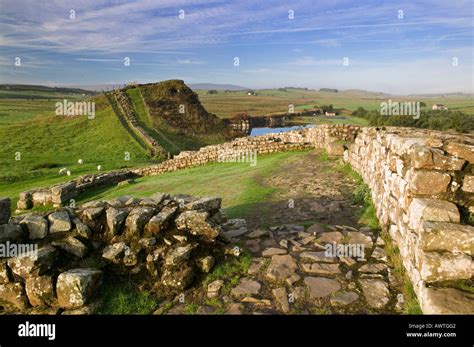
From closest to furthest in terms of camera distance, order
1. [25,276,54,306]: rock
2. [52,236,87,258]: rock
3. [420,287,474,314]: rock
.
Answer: [420,287,474,314]: rock → [25,276,54,306]: rock → [52,236,87,258]: rock

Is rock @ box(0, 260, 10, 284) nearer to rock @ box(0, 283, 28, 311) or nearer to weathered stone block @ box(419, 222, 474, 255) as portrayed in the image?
rock @ box(0, 283, 28, 311)

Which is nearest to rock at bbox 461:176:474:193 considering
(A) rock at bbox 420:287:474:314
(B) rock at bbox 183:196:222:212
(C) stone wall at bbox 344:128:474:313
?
(C) stone wall at bbox 344:128:474:313

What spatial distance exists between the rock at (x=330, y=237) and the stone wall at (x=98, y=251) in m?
2.19

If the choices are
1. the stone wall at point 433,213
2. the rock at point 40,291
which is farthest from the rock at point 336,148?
the rock at point 40,291

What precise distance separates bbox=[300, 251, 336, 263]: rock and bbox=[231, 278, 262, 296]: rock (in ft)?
4.11

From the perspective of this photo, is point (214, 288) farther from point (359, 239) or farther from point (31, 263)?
point (359, 239)

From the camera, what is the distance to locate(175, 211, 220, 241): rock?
641 cm

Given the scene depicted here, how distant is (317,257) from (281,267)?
0.79 meters

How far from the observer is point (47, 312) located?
17.3 ft

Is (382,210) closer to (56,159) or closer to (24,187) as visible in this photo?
(24,187)

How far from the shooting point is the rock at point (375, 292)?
504cm

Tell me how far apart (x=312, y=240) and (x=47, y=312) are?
5024 mm

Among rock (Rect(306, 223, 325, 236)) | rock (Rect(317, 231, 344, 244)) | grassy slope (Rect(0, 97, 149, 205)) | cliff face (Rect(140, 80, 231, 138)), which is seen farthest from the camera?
cliff face (Rect(140, 80, 231, 138))

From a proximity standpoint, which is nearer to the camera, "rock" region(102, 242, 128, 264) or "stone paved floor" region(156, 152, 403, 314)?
"stone paved floor" region(156, 152, 403, 314)
